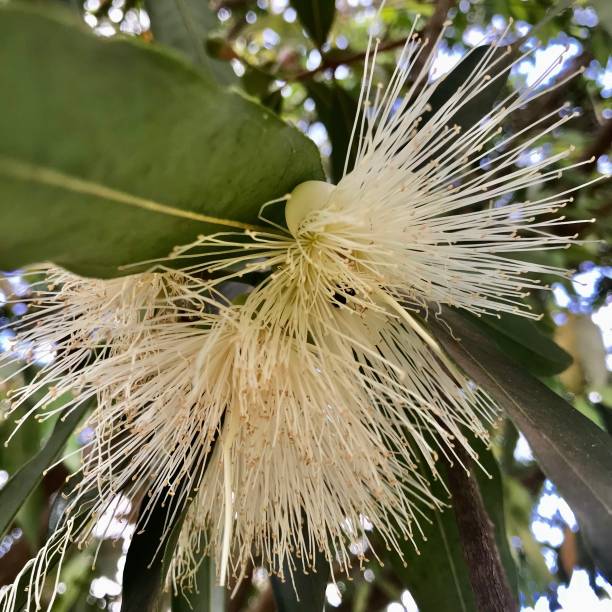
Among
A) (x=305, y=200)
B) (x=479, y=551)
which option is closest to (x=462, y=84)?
(x=305, y=200)

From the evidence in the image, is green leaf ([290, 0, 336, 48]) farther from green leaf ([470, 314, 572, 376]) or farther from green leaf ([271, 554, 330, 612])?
green leaf ([271, 554, 330, 612])

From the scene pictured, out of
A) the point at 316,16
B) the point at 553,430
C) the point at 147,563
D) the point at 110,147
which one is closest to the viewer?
the point at 110,147

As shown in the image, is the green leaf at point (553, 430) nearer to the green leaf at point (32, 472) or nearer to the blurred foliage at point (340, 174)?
the blurred foliage at point (340, 174)

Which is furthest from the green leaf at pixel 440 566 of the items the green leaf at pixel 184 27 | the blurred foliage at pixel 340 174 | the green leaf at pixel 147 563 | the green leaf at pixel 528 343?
the green leaf at pixel 184 27

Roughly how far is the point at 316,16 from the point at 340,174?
23 cm

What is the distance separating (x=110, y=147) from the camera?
0.33 metres

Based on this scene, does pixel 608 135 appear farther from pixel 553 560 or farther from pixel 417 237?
pixel 553 560

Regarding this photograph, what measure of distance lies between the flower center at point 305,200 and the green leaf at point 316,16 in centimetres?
49

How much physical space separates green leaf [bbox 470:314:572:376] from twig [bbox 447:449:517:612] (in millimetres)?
236

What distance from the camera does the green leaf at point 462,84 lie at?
636mm

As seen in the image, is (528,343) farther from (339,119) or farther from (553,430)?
(339,119)

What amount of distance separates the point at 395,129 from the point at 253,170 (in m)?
0.24

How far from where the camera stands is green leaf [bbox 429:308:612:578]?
432 millimetres

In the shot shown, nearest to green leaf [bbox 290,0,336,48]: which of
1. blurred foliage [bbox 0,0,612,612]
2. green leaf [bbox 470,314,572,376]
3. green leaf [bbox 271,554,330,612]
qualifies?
blurred foliage [bbox 0,0,612,612]
